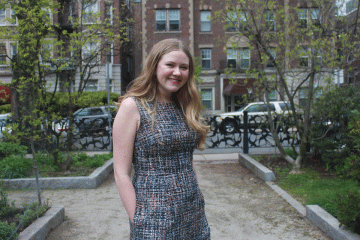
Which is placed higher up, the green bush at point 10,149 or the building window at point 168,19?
the building window at point 168,19

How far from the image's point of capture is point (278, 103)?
18.7 metres

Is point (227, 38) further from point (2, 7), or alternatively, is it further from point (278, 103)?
point (278, 103)

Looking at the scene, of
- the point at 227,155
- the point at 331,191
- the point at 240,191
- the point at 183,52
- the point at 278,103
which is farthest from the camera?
the point at 278,103

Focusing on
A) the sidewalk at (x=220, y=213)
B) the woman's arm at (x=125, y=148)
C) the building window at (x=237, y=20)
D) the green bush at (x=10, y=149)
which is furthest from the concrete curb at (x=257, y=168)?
the woman's arm at (x=125, y=148)

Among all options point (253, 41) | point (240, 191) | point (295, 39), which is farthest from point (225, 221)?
point (295, 39)

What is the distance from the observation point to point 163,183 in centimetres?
190

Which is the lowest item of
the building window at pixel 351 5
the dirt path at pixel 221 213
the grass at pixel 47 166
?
the dirt path at pixel 221 213

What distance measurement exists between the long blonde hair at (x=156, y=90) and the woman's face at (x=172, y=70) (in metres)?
0.03

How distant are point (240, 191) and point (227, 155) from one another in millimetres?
4263

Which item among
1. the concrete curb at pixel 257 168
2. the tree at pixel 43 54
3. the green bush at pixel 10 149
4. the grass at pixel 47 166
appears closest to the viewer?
the tree at pixel 43 54

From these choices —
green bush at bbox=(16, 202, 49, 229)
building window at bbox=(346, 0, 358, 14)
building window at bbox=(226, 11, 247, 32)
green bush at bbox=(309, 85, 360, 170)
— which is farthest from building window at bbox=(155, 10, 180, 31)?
green bush at bbox=(16, 202, 49, 229)

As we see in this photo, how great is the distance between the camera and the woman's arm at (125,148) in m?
1.88

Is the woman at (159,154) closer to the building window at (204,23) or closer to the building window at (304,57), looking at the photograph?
the building window at (304,57)

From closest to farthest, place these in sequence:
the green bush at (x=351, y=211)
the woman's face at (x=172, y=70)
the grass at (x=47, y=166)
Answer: the woman's face at (x=172, y=70) → the green bush at (x=351, y=211) → the grass at (x=47, y=166)
